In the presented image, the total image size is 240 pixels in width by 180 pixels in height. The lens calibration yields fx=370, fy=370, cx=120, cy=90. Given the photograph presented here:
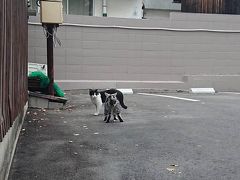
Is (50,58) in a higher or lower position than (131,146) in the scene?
higher

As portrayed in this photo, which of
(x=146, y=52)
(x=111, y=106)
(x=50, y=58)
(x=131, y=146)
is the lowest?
(x=131, y=146)

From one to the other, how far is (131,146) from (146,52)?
861 centimetres

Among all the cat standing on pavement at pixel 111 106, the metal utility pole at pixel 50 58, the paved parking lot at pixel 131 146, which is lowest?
the paved parking lot at pixel 131 146

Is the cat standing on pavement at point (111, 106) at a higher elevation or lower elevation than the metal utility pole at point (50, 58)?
lower

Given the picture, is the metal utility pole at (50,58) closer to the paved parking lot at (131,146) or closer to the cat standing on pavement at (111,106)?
the paved parking lot at (131,146)

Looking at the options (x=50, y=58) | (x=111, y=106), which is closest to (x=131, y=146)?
(x=111, y=106)

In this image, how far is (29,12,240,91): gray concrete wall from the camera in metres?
13.0

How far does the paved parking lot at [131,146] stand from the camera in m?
4.33

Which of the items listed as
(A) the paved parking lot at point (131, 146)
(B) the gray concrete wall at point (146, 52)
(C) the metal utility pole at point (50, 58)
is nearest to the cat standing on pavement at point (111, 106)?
(A) the paved parking lot at point (131, 146)

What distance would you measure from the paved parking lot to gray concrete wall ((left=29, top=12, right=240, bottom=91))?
4327 millimetres

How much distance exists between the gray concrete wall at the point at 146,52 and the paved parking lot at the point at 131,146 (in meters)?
4.33

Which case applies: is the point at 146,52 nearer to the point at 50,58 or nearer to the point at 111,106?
the point at 50,58

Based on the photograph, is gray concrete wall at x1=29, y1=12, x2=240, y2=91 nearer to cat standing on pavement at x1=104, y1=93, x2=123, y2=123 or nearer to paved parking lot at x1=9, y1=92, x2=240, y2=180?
paved parking lot at x1=9, y1=92, x2=240, y2=180

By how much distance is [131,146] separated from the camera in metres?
5.55
